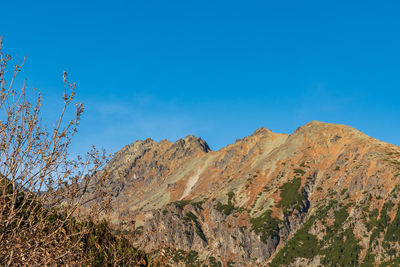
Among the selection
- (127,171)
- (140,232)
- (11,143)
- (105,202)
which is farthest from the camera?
(140,232)

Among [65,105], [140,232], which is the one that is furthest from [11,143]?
[140,232]

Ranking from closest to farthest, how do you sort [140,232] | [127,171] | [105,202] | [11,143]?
[11,143] < [105,202] < [127,171] < [140,232]

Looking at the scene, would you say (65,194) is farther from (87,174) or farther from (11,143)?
(11,143)

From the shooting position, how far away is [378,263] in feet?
654

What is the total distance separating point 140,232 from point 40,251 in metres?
6.12

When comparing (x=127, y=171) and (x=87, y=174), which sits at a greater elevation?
(x=127, y=171)

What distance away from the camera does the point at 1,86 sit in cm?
1163

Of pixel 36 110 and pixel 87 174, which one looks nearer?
pixel 36 110

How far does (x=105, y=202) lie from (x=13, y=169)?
3925 mm

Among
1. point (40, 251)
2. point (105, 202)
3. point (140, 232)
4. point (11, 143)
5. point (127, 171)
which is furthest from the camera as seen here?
point (140, 232)

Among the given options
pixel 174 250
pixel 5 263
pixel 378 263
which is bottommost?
pixel 5 263

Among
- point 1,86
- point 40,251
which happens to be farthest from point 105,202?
point 1,86

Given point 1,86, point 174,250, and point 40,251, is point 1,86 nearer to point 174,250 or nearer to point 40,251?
point 40,251

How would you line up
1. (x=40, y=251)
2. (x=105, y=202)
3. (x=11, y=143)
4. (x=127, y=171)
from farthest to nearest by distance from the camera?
1. (x=127, y=171)
2. (x=105, y=202)
3. (x=40, y=251)
4. (x=11, y=143)
